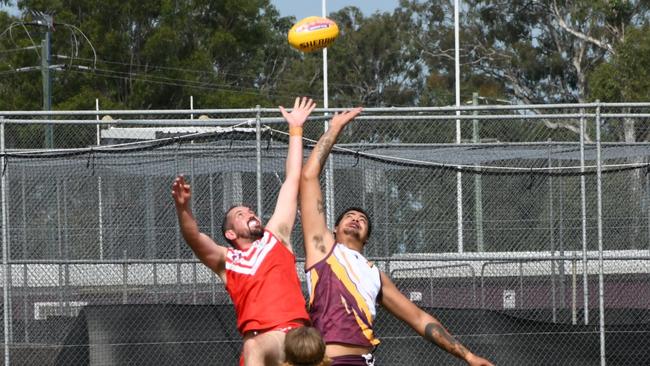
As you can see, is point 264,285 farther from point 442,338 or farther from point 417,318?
point 442,338

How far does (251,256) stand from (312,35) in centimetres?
327

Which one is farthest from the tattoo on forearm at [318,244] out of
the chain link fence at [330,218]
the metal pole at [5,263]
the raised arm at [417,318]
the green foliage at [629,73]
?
the green foliage at [629,73]

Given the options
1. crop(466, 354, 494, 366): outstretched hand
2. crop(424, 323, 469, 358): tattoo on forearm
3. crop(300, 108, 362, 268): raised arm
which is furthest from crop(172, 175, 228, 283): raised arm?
crop(466, 354, 494, 366): outstretched hand

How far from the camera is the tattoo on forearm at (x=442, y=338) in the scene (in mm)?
6504

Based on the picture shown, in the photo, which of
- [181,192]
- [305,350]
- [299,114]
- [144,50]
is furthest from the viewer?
[144,50]

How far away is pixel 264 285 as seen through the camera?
6.37 meters

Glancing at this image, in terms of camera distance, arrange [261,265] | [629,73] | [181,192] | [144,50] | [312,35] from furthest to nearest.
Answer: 1. [144,50]
2. [629,73]
3. [312,35]
4. [261,265]
5. [181,192]

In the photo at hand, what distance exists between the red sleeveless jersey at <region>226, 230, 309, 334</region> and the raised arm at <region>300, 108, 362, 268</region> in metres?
0.17

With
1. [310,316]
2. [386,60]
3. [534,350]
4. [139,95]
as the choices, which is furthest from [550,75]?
[310,316]

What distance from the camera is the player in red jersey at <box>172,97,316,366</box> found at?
625 cm

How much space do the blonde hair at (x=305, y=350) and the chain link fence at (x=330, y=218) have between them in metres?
4.19

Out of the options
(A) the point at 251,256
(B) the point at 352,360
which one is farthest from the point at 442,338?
(A) the point at 251,256

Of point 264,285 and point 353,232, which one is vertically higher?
point 353,232

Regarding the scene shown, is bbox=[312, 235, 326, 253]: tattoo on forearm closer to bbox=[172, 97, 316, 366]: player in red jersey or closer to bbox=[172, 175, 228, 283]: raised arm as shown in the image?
bbox=[172, 97, 316, 366]: player in red jersey
